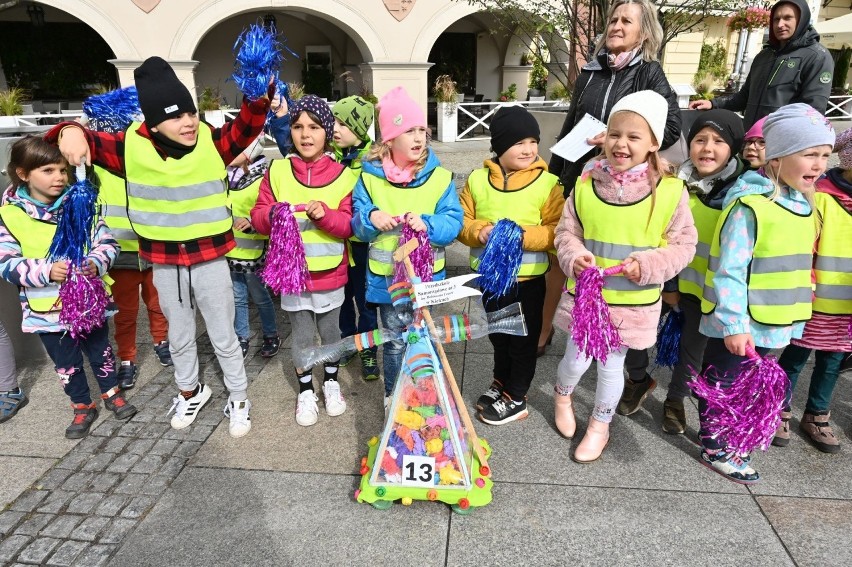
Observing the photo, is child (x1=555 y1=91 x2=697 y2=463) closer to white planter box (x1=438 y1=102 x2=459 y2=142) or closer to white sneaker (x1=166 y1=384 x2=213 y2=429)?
white sneaker (x1=166 y1=384 x2=213 y2=429)

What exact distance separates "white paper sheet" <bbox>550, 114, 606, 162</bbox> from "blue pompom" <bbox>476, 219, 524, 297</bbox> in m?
0.54

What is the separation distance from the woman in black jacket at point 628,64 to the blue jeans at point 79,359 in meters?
3.03

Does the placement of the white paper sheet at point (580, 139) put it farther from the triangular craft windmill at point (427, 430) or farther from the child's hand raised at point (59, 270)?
the child's hand raised at point (59, 270)

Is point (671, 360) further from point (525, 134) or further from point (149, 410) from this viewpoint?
point (149, 410)

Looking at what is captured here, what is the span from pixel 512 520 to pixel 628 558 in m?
0.48

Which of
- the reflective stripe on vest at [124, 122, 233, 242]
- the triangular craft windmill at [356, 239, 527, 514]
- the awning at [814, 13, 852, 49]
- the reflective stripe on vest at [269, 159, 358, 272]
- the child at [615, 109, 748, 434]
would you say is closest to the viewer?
the triangular craft windmill at [356, 239, 527, 514]

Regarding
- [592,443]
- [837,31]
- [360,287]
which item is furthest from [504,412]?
[837,31]

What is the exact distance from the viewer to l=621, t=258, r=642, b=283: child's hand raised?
2.40 meters

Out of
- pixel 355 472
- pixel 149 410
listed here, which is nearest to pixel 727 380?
pixel 355 472

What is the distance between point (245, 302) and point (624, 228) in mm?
2707

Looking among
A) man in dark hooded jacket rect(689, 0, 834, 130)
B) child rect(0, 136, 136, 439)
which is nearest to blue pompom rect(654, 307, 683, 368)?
man in dark hooded jacket rect(689, 0, 834, 130)

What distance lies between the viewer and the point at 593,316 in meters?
2.44

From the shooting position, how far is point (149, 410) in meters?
3.37

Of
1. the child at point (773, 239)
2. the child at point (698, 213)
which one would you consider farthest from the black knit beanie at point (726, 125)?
the child at point (773, 239)
